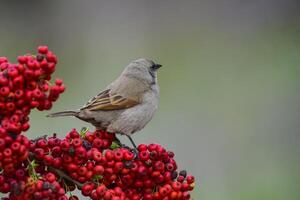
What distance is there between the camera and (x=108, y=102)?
180 inches

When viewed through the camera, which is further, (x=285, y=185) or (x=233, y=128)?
(x=233, y=128)

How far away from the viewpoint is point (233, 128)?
9.35 m

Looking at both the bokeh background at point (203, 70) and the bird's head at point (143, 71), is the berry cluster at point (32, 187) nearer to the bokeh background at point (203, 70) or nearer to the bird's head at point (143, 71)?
the bird's head at point (143, 71)

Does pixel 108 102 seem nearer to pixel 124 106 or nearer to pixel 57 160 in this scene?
pixel 124 106

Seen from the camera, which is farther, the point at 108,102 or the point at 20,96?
the point at 108,102

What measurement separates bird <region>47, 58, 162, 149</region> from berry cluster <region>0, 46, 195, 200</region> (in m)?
0.74

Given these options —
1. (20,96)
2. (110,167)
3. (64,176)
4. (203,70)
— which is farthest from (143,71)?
(203,70)

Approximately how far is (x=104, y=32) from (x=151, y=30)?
0.96 m

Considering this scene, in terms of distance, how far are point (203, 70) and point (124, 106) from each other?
22.9 feet

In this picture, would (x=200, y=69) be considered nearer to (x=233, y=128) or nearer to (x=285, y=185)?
(x=233, y=128)

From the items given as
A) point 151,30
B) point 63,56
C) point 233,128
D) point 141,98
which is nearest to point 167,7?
point 151,30

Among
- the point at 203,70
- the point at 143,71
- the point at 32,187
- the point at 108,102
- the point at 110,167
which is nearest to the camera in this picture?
the point at 32,187

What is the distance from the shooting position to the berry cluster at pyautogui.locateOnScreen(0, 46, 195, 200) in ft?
9.32

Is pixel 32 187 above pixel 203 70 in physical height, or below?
below
